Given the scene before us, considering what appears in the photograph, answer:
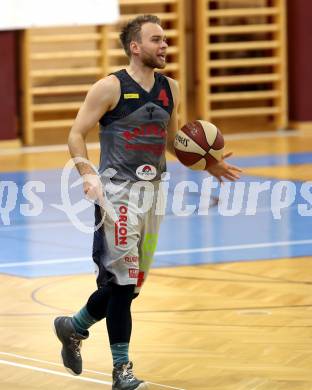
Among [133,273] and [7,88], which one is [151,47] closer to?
[133,273]

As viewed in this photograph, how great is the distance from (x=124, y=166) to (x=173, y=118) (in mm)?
445

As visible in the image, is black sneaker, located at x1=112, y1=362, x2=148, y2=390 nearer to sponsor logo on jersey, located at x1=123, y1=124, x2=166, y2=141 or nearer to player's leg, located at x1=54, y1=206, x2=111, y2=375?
player's leg, located at x1=54, y1=206, x2=111, y2=375

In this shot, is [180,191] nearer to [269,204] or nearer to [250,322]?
[269,204]

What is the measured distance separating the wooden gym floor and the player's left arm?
3.55ft

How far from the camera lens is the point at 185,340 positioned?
5918 millimetres

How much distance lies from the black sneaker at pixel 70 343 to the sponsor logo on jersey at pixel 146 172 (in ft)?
2.60

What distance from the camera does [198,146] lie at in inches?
215

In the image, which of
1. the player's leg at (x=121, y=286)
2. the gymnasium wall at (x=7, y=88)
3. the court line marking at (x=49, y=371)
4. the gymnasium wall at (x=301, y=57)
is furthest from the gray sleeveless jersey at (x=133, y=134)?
the gymnasium wall at (x=301, y=57)

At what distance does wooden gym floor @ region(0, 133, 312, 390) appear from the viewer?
5324 millimetres

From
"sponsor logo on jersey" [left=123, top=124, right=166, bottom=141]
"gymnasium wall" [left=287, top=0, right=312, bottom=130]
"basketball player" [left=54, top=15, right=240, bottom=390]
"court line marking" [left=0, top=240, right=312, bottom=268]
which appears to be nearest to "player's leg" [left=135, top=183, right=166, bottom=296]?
"basketball player" [left=54, top=15, right=240, bottom=390]

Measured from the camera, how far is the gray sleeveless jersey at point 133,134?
5168 millimetres

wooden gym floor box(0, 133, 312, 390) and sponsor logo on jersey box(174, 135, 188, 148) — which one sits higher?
sponsor logo on jersey box(174, 135, 188, 148)

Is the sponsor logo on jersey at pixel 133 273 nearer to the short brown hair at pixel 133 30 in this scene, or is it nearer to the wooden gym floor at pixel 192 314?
the wooden gym floor at pixel 192 314

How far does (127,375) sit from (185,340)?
3.09ft
